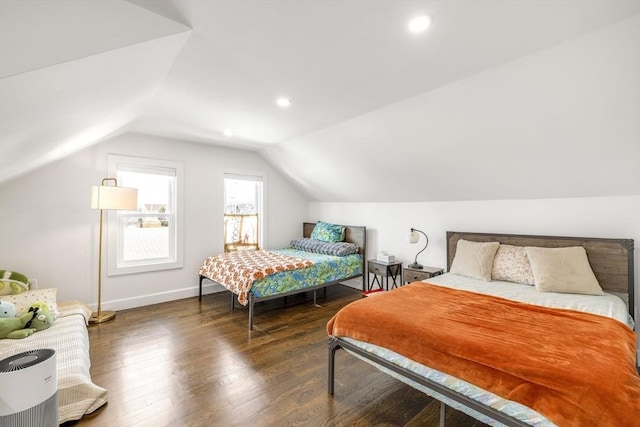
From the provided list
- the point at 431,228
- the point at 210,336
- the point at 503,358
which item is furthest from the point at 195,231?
the point at 503,358

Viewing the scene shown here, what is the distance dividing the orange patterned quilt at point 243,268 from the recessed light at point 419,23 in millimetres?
2685

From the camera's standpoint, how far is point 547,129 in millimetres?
2385

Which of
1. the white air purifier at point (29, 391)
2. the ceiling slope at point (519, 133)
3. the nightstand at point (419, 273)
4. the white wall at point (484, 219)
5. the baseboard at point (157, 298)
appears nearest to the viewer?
the white air purifier at point (29, 391)

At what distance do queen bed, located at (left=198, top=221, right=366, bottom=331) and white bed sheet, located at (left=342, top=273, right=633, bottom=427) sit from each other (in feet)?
4.96

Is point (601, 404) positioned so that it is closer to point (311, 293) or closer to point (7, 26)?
point (7, 26)

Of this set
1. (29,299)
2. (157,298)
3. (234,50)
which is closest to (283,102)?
(234,50)

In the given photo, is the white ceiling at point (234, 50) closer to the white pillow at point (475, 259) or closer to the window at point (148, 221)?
the window at point (148, 221)

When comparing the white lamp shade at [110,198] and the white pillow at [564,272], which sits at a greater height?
the white lamp shade at [110,198]

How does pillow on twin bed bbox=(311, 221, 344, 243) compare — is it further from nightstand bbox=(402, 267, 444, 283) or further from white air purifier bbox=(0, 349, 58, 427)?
white air purifier bbox=(0, 349, 58, 427)

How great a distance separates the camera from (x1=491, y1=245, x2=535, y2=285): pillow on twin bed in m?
2.80

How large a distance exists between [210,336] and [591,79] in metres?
3.87

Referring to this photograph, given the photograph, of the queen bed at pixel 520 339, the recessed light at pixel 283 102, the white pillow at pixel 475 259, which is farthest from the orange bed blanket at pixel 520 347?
the recessed light at pixel 283 102

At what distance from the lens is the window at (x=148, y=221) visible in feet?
12.3

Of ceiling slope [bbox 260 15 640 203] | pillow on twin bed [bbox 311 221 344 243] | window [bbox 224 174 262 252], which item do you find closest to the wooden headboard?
ceiling slope [bbox 260 15 640 203]
